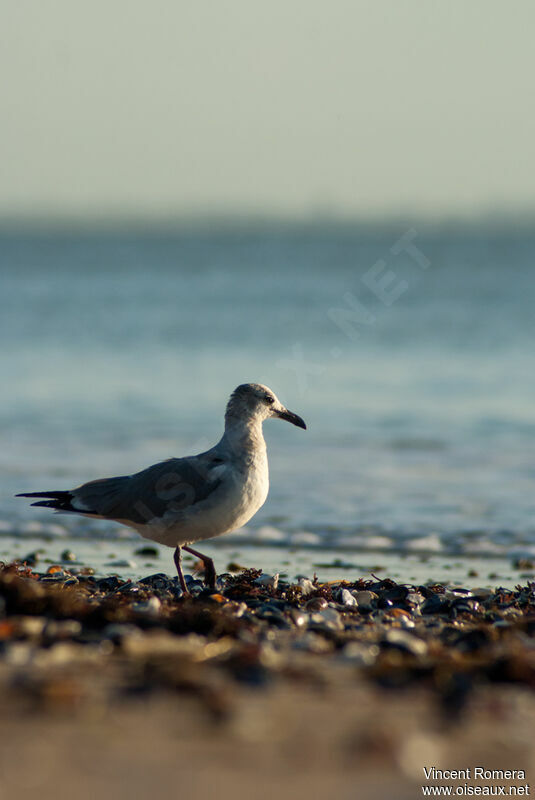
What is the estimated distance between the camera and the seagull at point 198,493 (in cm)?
717

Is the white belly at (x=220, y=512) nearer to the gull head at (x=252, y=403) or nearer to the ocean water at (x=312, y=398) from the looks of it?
→ the gull head at (x=252, y=403)

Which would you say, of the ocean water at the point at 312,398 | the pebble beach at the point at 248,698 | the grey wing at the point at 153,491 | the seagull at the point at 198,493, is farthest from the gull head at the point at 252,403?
the ocean water at the point at 312,398

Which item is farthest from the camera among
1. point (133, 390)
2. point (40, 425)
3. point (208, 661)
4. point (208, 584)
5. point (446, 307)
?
point (446, 307)

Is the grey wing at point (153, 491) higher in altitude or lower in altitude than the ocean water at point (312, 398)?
lower

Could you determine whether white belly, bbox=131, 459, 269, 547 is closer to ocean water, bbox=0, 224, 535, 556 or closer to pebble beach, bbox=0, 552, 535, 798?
pebble beach, bbox=0, 552, 535, 798

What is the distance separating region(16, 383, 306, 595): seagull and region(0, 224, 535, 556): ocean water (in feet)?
7.53

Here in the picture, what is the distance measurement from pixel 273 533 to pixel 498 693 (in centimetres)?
597

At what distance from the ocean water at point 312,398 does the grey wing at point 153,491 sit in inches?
94.2

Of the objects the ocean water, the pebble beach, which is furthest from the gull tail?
the ocean water

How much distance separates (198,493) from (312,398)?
35.4 ft

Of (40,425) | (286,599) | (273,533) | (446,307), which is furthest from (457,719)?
(446,307)

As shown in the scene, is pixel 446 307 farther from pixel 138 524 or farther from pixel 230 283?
pixel 138 524

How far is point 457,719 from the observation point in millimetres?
3691

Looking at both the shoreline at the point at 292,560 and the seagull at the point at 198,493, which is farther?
the shoreline at the point at 292,560
